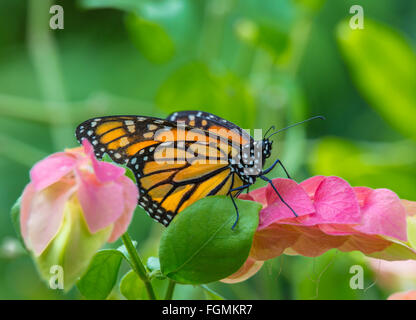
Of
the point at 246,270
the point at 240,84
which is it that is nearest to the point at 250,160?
the point at 246,270

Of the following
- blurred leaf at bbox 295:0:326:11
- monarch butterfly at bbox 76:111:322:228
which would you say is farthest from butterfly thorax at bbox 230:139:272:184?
blurred leaf at bbox 295:0:326:11

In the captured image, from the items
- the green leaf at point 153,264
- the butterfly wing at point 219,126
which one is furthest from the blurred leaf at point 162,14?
the green leaf at point 153,264

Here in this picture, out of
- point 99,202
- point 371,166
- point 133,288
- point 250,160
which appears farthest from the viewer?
point 371,166

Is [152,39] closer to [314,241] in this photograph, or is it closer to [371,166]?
[371,166]

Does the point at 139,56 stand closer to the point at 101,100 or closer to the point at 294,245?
the point at 101,100

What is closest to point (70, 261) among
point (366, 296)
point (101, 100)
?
point (366, 296)

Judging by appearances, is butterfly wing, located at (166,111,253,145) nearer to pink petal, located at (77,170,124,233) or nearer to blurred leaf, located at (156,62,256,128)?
pink petal, located at (77,170,124,233)
